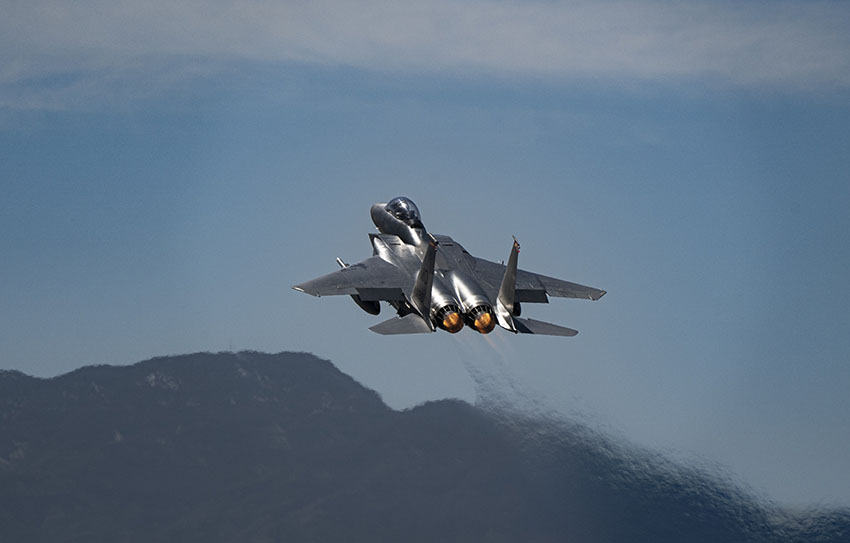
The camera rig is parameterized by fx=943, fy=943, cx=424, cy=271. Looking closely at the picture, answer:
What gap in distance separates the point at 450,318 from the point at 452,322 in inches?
11.1

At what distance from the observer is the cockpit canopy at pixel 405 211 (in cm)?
6844

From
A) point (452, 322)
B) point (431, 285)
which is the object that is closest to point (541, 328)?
point (452, 322)

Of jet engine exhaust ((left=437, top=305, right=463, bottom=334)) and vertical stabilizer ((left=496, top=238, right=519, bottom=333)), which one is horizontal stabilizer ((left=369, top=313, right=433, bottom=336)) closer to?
jet engine exhaust ((left=437, top=305, right=463, bottom=334))

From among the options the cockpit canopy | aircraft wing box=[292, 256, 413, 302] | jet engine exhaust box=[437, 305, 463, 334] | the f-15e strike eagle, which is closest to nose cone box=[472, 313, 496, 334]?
the f-15e strike eagle

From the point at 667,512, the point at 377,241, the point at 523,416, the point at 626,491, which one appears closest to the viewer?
the point at 377,241

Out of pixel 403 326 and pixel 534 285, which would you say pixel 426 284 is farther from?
pixel 534 285

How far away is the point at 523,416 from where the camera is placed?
13938 centimetres

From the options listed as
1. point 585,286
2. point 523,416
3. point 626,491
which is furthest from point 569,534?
point 585,286

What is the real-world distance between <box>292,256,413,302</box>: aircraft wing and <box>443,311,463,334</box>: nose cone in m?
5.36

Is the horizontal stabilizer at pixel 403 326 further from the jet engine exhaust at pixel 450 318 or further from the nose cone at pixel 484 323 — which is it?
the nose cone at pixel 484 323

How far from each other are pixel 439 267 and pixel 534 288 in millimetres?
6874

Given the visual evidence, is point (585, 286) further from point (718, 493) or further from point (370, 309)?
point (718, 493)

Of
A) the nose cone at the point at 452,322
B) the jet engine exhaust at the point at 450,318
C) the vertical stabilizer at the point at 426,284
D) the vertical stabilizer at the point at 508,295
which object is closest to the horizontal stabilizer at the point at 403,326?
the vertical stabilizer at the point at 426,284

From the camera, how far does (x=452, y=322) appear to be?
5734 cm
